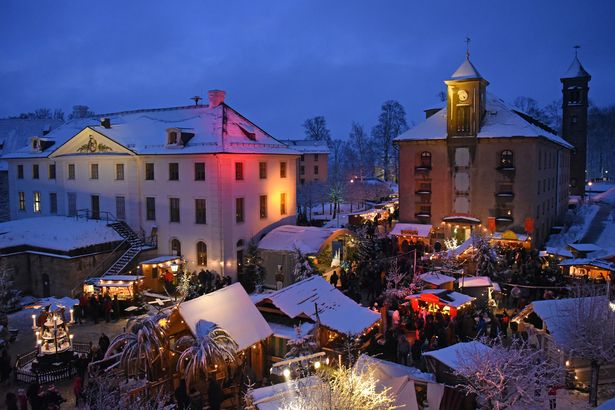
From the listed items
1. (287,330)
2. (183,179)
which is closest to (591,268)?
(287,330)

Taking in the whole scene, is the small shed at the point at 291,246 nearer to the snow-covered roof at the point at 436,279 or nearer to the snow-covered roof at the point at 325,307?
the snow-covered roof at the point at 436,279

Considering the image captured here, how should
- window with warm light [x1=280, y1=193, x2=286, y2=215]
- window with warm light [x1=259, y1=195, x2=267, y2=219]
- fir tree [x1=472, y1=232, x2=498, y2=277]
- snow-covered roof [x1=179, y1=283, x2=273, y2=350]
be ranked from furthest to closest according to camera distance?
1. window with warm light [x1=280, y1=193, x2=286, y2=215]
2. window with warm light [x1=259, y1=195, x2=267, y2=219]
3. fir tree [x1=472, y1=232, x2=498, y2=277]
4. snow-covered roof [x1=179, y1=283, x2=273, y2=350]

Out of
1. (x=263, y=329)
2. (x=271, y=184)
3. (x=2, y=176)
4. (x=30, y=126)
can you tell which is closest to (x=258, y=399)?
(x=263, y=329)

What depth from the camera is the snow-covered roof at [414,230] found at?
35031 mm

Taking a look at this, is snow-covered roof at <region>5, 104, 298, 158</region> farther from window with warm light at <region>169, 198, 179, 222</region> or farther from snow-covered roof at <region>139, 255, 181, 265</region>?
snow-covered roof at <region>139, 255, 181, 265</region>

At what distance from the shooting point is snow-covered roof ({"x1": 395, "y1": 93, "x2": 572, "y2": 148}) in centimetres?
3394

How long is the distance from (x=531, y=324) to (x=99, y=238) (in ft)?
75.4

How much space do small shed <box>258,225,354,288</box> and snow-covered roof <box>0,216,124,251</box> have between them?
29.0ft

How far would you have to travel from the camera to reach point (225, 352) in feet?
48.1

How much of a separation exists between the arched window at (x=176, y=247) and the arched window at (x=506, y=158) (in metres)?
21.8

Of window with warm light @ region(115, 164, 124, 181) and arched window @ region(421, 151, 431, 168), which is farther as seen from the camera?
arched window @ region(421, 151, 431, 168)

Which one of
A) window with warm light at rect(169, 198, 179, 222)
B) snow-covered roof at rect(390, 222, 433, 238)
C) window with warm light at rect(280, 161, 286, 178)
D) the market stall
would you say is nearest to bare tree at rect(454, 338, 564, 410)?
the market stall

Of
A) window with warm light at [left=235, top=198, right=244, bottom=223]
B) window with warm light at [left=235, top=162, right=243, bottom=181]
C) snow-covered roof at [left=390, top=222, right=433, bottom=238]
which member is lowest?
snow-covered roof at [left=390, top=222, right=433, bottom=238]

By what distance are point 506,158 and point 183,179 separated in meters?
21.1
